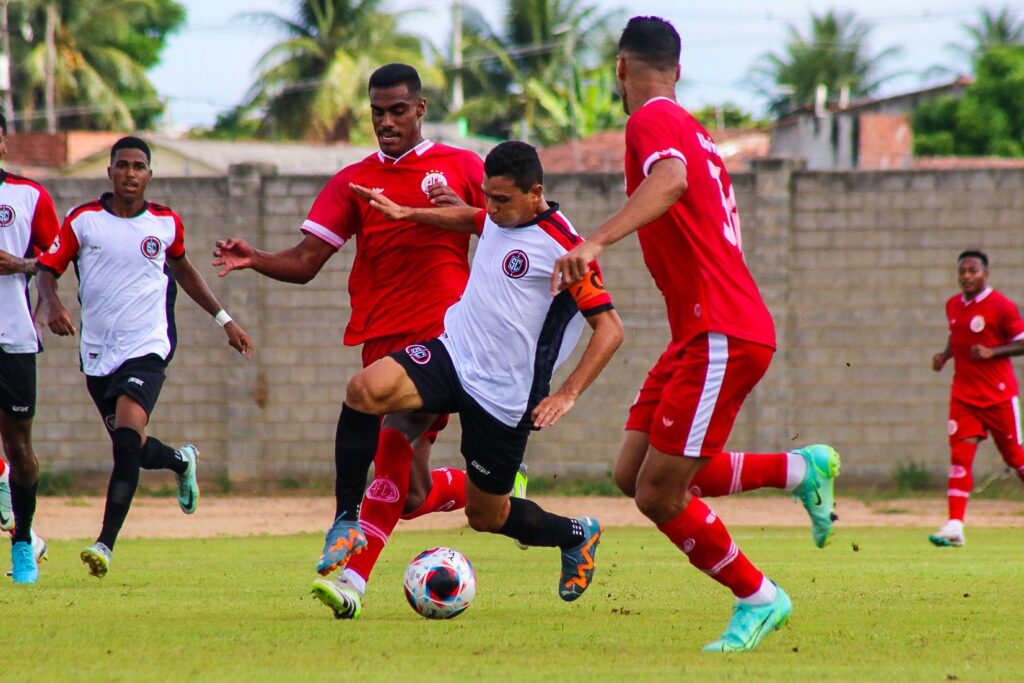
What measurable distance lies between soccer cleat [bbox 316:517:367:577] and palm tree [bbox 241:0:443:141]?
47.6 m

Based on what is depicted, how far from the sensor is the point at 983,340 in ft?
43.3

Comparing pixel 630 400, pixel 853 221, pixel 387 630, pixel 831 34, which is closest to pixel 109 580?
pixel 387 630

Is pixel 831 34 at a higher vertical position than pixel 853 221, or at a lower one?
higher

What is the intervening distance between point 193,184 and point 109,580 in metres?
9.63

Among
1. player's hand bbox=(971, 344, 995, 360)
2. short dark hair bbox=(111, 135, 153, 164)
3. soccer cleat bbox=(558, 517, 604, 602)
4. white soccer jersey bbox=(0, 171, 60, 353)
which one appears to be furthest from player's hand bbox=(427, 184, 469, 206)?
player's hand bbox=(971, 344, 995, 360)

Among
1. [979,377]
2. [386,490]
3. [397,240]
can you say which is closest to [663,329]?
[979,377]

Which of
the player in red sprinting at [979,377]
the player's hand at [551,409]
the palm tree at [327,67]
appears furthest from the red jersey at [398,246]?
the palm tree at [327,67]

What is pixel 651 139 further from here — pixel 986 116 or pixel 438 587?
pixel 986 116

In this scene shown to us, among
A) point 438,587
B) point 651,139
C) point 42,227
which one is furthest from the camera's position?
point 42,227

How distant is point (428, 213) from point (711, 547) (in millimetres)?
2134

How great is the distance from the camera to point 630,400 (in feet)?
57.3

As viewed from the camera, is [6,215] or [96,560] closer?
[96,560]

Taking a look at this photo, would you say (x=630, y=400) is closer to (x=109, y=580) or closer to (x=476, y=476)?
(x=109, y=580)

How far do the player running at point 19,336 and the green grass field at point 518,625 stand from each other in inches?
19.8
